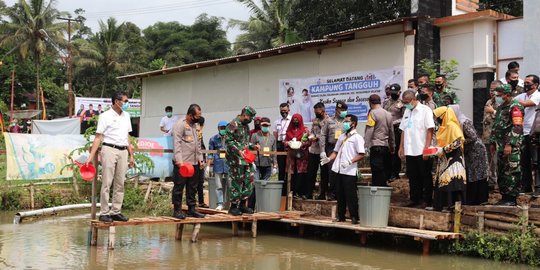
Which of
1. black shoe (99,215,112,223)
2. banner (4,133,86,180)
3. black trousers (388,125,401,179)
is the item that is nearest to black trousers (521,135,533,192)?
black trousers (388,125,401,179)

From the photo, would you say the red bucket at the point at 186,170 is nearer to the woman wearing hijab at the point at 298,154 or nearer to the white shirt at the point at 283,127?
the woman wearing hijab at the point at 298,154

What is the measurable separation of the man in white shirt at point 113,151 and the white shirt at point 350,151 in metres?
3.09

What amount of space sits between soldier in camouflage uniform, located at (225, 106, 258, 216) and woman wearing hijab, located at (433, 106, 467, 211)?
2.89 metres

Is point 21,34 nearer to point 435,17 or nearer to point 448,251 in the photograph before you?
point 435,17

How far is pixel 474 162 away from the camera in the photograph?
27.2 feet

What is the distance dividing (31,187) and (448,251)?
9.90 meters

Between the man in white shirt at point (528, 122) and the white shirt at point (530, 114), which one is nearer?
the man in white shirt at point (528, 122)

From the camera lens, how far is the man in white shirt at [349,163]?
8.79 meters

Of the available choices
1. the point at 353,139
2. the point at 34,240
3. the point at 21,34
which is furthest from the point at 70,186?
the point at 21,34

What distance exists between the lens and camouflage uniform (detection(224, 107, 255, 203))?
9375 millimetres

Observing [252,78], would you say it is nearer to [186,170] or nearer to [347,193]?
[347,193]

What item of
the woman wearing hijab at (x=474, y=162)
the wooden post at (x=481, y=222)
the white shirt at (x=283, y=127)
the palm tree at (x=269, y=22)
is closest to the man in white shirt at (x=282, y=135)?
the white shirt at (x=283, y=127)

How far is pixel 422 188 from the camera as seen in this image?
345 inches

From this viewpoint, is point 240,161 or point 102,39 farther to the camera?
point 102,39
